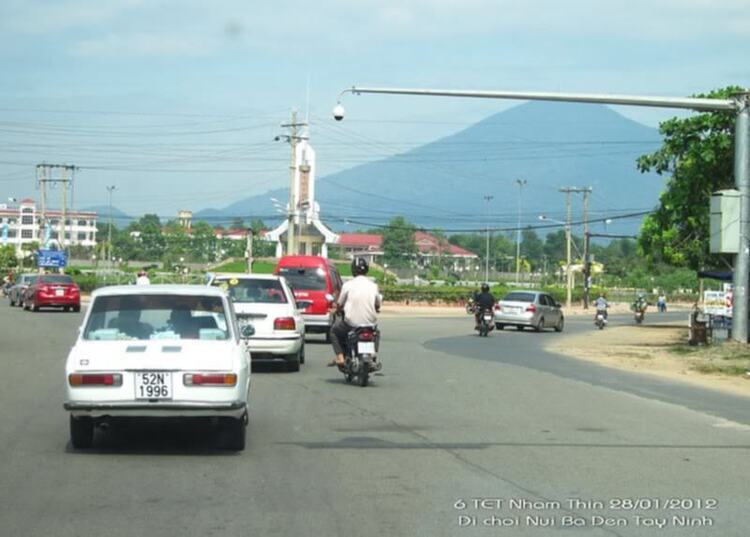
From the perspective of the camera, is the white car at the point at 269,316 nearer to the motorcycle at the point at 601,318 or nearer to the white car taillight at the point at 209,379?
the white car taillight at the point at 209,379

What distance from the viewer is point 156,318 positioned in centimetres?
1076

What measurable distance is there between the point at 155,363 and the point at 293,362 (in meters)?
9.59

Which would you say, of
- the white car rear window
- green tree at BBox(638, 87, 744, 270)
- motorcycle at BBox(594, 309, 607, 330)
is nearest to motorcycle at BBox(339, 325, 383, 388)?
the white car rear window

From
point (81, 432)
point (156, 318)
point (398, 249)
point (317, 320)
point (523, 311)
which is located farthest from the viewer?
point (398, 249)

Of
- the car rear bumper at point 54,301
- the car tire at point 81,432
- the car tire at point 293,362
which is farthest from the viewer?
the car rear bumper at point 54,301

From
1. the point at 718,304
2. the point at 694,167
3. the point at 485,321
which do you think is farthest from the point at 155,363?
the point at 718,304

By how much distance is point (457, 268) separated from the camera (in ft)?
554

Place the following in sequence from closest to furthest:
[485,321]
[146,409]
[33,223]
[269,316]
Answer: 1. [146,409]
2. [269,316]
3. [485,321]
4. [33,223]

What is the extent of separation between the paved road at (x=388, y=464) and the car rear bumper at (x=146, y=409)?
42 cm

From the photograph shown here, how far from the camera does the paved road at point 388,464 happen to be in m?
7.66

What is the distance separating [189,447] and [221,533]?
143 inches

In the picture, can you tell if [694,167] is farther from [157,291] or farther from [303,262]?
[157,291]

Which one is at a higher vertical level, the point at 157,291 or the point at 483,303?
the point at 157,291

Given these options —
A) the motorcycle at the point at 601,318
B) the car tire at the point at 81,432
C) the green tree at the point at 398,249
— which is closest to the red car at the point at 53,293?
the motorcycle at the point at 601,318
